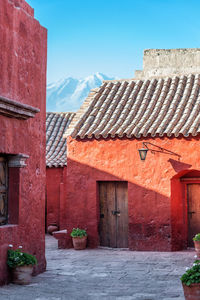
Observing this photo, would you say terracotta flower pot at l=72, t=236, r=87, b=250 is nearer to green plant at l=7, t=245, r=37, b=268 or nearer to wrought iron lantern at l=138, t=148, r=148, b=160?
wrought iron lantern at l=138, t=148, r=148, b=160

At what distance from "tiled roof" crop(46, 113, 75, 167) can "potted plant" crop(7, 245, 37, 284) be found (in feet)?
31.7

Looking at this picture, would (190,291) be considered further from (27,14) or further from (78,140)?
(78,140)

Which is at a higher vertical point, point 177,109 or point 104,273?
point 177,109

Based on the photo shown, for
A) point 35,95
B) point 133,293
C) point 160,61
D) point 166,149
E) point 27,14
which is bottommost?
point 133,293

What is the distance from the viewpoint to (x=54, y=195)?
18938mm

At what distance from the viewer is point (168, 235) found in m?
13.0

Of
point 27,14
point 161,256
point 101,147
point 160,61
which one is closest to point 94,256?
point 161,256

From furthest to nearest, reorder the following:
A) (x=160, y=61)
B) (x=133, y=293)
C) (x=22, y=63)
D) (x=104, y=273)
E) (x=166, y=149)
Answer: (x=160, y=61) < (x=166, y=149) < (x=104, y=273) < (x=22, y=63) < (x=133, y=293)

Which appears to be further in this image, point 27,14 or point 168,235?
point 168,235

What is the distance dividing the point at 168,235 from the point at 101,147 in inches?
124

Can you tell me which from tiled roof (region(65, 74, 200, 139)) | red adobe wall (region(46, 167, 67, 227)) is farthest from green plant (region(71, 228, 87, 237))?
red adobe wall (region(46, 167, 67, 227))

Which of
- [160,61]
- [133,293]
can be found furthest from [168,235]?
[160,61]

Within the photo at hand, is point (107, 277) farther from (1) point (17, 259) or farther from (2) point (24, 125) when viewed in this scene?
(2) point (24, 125)

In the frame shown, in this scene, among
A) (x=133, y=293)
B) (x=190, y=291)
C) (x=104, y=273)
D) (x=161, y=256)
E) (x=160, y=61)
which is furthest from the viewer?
(x=160, y=61)
